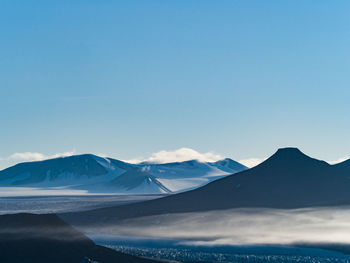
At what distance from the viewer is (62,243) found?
12350 cm

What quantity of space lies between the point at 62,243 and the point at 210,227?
71059 millimetres

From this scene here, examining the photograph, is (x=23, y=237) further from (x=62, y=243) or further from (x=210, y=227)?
(x=210, y=227)

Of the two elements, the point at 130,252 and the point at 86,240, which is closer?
the point at 130,252

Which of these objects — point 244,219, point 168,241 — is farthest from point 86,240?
point 244,219

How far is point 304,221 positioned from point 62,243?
324 ft

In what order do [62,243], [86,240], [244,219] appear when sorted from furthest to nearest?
[244,219] < [86,240] < [62,243]

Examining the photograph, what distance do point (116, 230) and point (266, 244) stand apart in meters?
64.1

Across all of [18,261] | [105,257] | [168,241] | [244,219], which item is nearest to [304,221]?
[244,219]

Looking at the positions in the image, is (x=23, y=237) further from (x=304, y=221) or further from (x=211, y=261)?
(x=304, y=221)

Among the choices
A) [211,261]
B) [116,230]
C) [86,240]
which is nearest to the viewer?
[211,261]

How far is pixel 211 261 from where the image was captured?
9719 centimetres

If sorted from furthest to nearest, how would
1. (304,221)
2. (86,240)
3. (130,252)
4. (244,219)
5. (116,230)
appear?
(244,219) → (304,221) → (116,230) → (86,240) → (130,252)

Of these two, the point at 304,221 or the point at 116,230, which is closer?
the point at 116,230

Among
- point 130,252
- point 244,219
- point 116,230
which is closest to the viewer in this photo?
point 130,252
